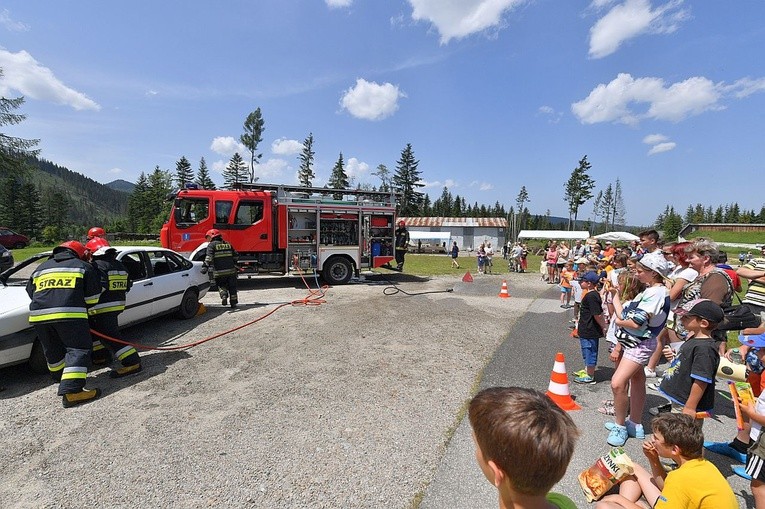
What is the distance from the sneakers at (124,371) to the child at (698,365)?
553cm

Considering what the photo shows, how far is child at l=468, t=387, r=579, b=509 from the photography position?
3.71 feet

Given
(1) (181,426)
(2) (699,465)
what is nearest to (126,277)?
(1) (181,426)

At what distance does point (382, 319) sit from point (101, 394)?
4.48 m

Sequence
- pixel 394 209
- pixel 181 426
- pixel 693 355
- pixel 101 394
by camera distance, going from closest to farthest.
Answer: pixel 693 355 → pixel 181 426 → pixel 101 394 → pixel 394 209

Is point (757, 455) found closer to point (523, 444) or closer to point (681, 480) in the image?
point (681, 480)

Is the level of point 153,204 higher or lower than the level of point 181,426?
higher

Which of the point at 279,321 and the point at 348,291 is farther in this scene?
the point at 348,291

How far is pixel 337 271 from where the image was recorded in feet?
38.7

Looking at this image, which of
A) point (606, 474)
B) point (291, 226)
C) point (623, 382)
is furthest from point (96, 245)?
point (623, 382)

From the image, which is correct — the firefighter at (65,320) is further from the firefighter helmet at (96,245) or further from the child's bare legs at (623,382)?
the child's bare legs at (623,382)

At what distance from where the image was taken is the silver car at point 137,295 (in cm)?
409

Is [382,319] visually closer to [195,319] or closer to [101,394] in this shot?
[195,319]

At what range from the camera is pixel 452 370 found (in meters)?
4.77

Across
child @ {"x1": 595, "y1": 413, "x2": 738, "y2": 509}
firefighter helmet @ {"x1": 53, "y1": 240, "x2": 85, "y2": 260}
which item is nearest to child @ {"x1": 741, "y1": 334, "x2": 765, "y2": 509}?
child @ {"x1": 595, "y1": 413, "x2": 738, "y2": 509}
